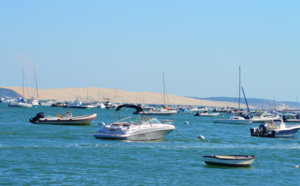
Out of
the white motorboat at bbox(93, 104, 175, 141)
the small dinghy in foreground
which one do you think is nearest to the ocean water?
the small dinghy in foreground

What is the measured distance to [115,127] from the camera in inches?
1873

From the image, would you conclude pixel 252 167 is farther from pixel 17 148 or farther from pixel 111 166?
pixel 17 148

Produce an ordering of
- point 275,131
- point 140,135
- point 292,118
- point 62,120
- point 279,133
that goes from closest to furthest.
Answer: point 140,135 < point 275,131 < point 279,133 < point 62,120 < point 292,118

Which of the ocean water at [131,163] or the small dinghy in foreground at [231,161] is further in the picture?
the small dinghy in foreground at [231,161]

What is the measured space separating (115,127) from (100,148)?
249 inches

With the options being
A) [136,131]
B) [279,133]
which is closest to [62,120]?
[136,131]

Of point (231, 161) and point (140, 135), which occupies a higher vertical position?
point (140, 135)

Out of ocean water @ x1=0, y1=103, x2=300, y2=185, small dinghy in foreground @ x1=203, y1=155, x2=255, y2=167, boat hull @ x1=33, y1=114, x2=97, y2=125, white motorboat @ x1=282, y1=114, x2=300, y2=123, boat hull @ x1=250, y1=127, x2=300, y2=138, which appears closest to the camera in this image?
ocean water @ x1=0, y1=103, x2=300, y2=185

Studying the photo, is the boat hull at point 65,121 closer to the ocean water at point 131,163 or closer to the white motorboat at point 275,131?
the ocean water at point 131,163

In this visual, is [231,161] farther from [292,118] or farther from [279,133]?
[292,118]

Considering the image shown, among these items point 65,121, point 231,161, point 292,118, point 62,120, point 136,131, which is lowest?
point 231,161

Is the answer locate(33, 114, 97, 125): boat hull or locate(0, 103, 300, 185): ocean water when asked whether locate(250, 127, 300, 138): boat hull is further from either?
locate(33, 114, 97, 125): boat hull

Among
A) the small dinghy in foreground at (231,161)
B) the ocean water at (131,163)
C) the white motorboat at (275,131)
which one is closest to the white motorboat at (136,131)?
the ocean water at (131,163)

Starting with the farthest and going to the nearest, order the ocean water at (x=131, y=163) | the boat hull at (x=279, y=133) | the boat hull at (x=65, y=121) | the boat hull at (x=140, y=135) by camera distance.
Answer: the boat hull at (x=65, y=121) < the boat hull at (x=279, y=133) < the boat hull at (x=140, y=135) < the ocean water at (x=131, y=163)
